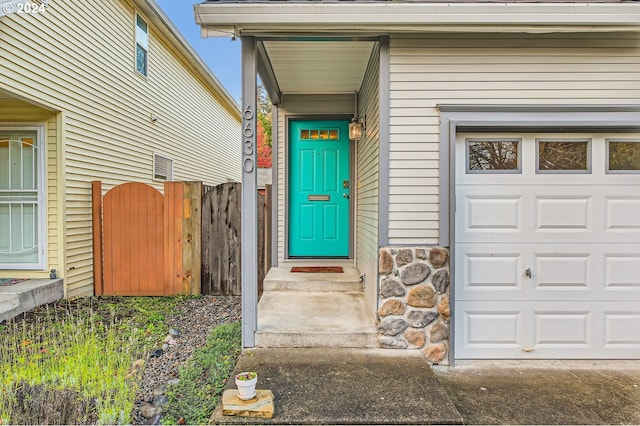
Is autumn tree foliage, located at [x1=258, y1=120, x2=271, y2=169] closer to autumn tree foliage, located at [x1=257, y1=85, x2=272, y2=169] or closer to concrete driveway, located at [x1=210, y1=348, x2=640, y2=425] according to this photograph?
autumn tree foliage, located at [x1=257, y1=85, x2=272, y2=169]

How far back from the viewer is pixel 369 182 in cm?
392

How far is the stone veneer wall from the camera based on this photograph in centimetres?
307

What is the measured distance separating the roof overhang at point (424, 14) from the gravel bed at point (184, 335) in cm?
275

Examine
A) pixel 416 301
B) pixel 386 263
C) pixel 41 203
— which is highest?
pixel 41 203

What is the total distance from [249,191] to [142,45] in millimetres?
5735

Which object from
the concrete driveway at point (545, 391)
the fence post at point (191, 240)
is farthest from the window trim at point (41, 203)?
the concrete driveway at point (545, 391)

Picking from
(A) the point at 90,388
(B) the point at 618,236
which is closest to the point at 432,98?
(B) the point at 618,236

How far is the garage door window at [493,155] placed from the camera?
125 inches

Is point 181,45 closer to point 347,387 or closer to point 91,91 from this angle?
point 91,91

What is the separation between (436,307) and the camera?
3.08 m

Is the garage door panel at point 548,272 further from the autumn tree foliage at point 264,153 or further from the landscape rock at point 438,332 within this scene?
the autumn tree foliage at point 264,153

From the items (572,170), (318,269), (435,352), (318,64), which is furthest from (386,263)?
(318,64)

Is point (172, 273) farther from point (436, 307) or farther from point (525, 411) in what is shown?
point (525, 411)

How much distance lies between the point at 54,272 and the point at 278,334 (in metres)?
3.40
